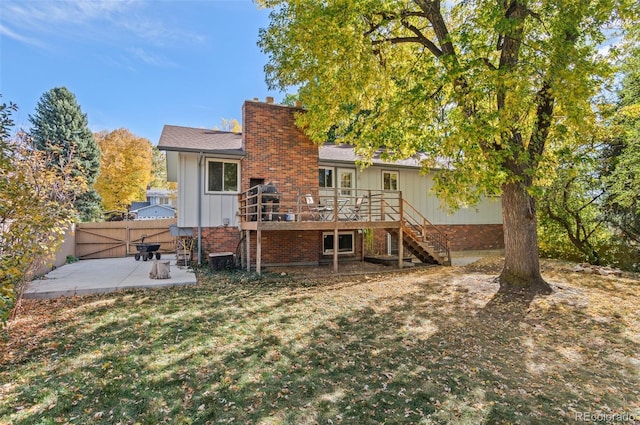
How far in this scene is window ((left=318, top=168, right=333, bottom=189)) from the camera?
44.2 feet

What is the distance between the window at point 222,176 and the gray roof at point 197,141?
1.97 ft

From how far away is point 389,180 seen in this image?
1501cm

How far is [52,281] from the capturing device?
27.6ft

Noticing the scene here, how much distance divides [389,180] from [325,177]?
3.35 m

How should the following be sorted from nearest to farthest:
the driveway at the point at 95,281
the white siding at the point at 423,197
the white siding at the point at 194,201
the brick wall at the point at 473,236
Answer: the driveway at the point at 95,281
the white siding at the point at 194,201
the white siding at the point at 423,197
the brick wall at the point at 473,236

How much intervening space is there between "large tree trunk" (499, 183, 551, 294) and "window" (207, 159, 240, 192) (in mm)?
8808

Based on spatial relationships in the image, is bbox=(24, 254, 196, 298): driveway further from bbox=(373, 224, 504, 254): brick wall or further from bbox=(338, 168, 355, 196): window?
bbox=(373, 224, 504, 254): brick wall

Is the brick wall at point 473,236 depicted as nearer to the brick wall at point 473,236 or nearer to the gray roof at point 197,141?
the brick wall at point 473,236

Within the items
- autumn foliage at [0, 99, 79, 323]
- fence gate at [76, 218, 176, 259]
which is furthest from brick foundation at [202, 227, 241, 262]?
fence gate at [76, 218, 176, 259]

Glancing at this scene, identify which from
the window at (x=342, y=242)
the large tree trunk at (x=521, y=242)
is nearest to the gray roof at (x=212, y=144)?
the large tree trunk at (x=521, y=242)

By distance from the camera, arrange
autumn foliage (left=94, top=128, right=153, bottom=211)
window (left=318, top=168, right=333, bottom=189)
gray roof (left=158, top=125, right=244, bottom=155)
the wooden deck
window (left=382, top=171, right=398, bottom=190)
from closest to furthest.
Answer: the wooden deck
gray roof (left=158, top=125, right=244, bottom=155)
window (left=318, top=168, right=333, bottom=189)
window (left=382, top=171, right=398, bottom=190)
autumn foliage (left=94, top=128, right=153, bottom=211)

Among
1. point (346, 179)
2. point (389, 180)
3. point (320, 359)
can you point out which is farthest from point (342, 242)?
point (320, 359)

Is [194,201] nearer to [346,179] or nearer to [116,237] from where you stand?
[346,179]

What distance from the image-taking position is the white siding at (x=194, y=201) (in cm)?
1101
